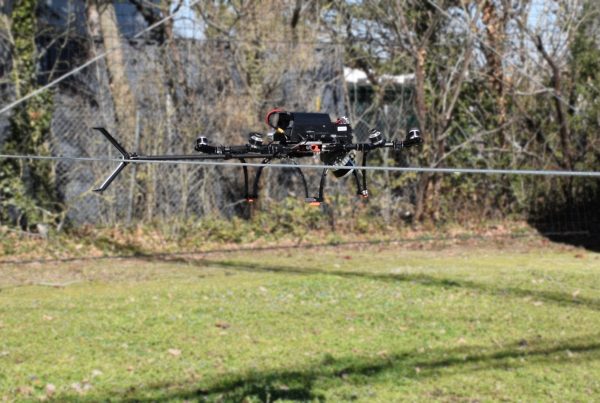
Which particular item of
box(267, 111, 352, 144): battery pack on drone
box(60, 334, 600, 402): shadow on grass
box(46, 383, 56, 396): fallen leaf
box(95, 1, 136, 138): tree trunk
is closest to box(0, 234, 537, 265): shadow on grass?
box(95, 1, 136, 138): tree trunk

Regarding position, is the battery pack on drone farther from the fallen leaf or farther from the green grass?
the fallen leaf

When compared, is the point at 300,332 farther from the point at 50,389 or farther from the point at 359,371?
the point at 50,389

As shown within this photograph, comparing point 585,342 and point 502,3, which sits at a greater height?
point 502,3

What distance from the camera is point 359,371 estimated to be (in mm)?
6352

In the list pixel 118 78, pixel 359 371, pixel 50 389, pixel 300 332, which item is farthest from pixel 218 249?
pixel 50 389

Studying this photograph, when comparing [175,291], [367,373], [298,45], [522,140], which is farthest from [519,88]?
[367,373]

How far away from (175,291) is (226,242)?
3.75 m

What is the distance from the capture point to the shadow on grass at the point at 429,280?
8.61m

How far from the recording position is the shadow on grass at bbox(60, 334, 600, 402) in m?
5.83

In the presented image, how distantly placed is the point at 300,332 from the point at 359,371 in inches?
40.8

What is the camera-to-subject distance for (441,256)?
11.5 metres

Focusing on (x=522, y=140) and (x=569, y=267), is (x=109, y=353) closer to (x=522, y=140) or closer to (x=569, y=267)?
(x=569, y=267)

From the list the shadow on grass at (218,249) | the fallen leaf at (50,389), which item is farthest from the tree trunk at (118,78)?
the fallen leaf at (50,389)

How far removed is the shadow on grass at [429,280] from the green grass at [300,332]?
0.9 inches
